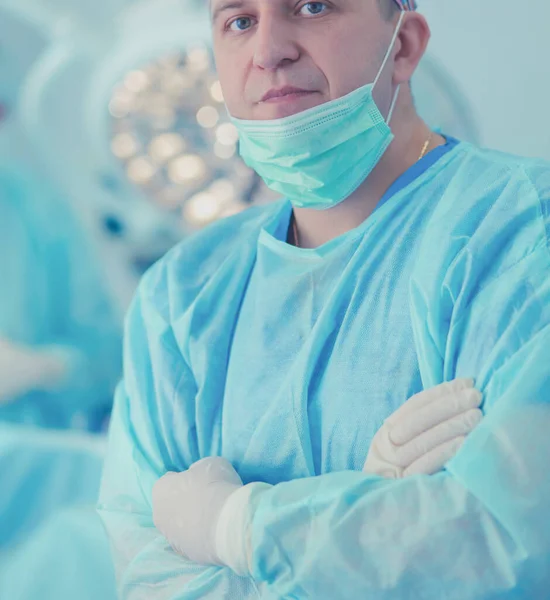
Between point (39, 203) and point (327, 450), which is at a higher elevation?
point (39, 203)

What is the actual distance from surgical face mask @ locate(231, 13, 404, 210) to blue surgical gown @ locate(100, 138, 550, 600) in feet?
0.23

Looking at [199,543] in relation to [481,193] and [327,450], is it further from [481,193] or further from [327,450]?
[481,193]

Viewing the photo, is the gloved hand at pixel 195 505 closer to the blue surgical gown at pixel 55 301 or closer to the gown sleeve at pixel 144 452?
the gown sleeve at pixel 144 452

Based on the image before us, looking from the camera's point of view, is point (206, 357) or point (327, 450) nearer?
point (327, 450)

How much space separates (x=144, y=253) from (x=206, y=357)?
3.95 ft

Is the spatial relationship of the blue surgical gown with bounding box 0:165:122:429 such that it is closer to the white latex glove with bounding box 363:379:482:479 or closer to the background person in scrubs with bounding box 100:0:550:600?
the background person in scrubs with bounding box 100:0:550:600

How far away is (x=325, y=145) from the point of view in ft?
4.08

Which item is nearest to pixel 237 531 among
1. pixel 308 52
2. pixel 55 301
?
pixel 308 52

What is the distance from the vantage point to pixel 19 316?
8.65ft

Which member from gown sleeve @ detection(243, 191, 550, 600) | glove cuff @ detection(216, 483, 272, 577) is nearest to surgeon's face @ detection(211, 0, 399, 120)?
gown sleeve @ detection(243, 191, 550, 600)

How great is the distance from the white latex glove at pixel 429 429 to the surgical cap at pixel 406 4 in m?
0.63

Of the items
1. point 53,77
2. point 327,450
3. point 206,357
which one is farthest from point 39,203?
point 327,450

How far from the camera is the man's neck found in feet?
4.30

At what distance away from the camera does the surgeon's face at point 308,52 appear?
1228mm
